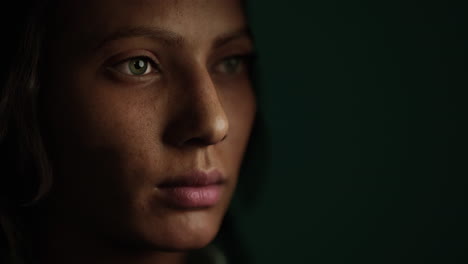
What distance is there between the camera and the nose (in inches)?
39.9

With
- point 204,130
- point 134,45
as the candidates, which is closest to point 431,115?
point 204,130

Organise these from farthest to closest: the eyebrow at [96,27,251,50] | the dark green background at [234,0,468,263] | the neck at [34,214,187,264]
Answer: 1. the dark green background at [234,0,468,263]
2. the neck at [34,214,187,264]
3. the eyebrow at [96,27,251,50]

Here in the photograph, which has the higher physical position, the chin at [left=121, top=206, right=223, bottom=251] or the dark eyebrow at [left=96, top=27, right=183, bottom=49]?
the dark eyebrow at [left=96, top=27, right=183, bottom=49]

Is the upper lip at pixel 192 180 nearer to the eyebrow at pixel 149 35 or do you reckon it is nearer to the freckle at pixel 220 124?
the freckle at pixel 220 124

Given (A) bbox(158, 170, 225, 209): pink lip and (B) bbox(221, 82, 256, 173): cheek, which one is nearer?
(A) bbox(158, 170, 225, 209): pink lip

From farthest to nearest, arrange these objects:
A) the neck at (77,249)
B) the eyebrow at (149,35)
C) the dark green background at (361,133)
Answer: the dark green background at (361,133), the neck at (77,249), the eyebrow at (149,35)

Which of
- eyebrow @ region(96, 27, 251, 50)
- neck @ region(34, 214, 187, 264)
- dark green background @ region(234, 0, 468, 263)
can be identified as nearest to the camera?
eyebrow @ region(96, 27, 251, 50)

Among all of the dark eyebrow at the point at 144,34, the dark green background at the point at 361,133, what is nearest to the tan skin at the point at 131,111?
the dark eyebrow at the point at 144,34

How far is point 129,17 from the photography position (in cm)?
100

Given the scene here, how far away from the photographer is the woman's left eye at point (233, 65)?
46.4 inches

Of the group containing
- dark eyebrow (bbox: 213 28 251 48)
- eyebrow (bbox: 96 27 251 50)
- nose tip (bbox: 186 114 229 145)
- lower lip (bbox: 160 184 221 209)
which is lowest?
lower lip (bbox: 160 184 221 209)

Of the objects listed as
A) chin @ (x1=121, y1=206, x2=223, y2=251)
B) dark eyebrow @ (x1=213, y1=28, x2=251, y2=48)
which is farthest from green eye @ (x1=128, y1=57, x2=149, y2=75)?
chin @ (x1=121, y1=206, x2=223, y2=251)

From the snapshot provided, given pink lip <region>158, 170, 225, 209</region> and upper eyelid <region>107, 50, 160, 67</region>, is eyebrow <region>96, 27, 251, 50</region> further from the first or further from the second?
pink lip <region>158, 170, 225, 209</region>

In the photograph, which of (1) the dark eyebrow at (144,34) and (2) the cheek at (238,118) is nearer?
(1) the dark eyebrow at (144,34)
